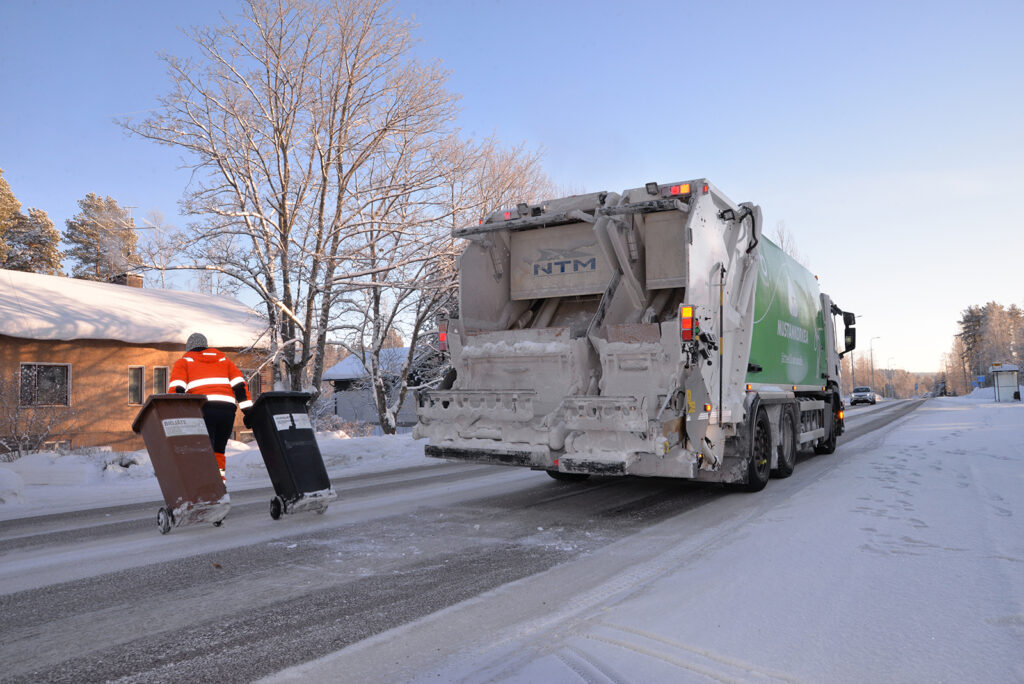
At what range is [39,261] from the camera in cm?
3697

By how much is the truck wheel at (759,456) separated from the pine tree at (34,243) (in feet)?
133

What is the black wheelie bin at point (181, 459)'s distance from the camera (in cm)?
554

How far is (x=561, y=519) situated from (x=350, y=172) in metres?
11.3

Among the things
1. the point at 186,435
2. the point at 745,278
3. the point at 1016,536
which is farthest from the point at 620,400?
the point at 186,435

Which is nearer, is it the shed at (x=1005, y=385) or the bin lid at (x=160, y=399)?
the bin lid at (x=160, y=399)

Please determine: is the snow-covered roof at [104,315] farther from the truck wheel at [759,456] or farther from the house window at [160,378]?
the truck wheel at [759,456]

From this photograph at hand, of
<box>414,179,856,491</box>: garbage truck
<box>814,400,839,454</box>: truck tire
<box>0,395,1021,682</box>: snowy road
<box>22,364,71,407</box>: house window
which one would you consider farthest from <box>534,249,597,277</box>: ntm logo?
<box>22,364,71,407</box>: house window

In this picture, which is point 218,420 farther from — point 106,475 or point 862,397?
point 862,397

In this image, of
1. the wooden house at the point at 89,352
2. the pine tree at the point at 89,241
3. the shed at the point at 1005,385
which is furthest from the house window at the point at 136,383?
the shed at the point at 1005,385

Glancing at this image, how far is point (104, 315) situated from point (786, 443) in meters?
16.5

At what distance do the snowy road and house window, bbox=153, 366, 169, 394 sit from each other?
12.8 meters

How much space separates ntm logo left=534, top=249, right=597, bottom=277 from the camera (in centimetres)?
751

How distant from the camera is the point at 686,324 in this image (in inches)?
237

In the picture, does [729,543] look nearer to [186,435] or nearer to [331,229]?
[186,435]
